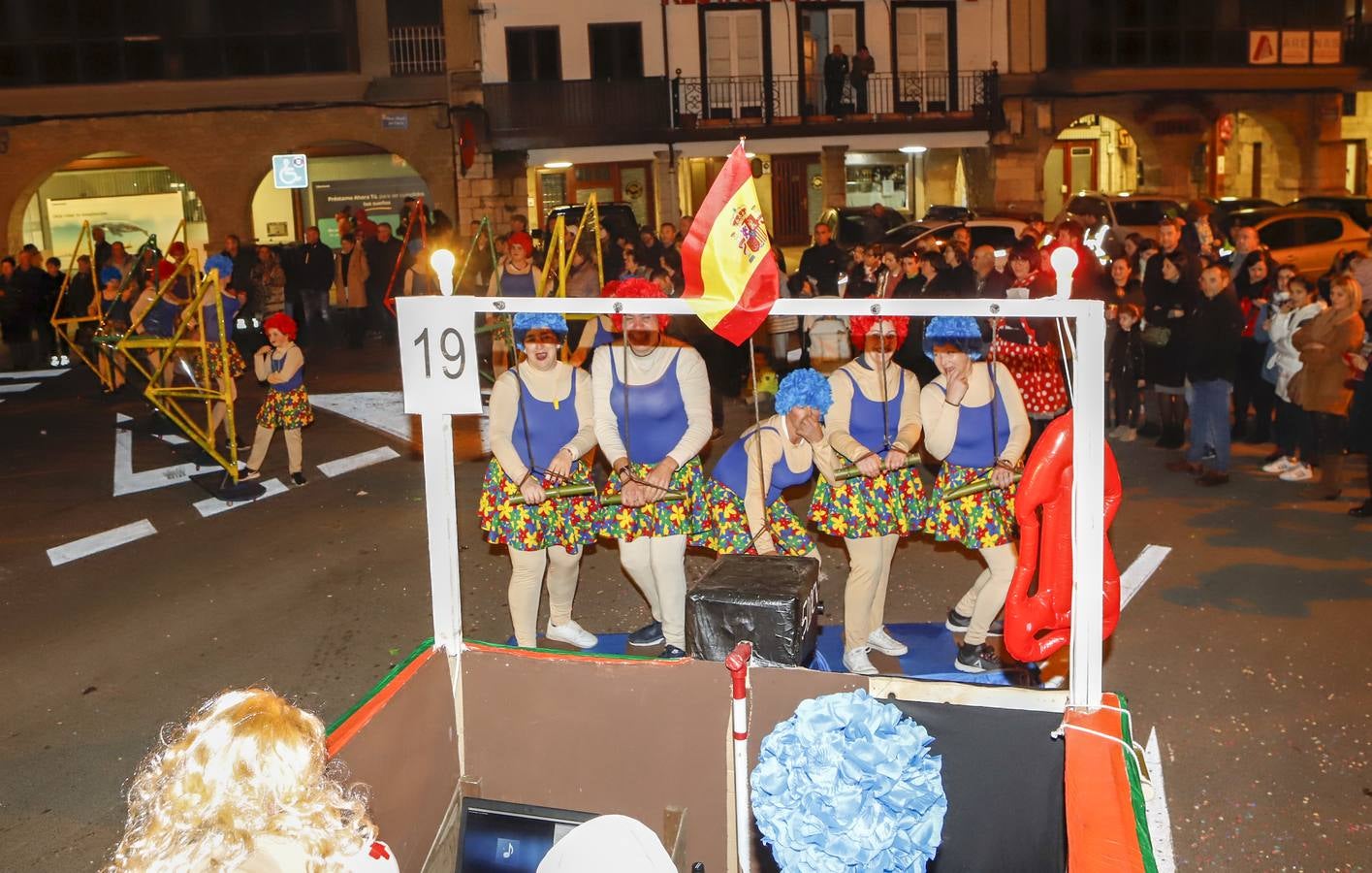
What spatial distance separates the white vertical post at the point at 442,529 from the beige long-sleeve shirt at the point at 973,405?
8.94ft

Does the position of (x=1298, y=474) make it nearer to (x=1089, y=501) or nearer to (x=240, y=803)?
(x=1089, y=501)

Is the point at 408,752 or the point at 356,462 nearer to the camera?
the point at 408,752

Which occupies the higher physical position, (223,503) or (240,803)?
(240,803)

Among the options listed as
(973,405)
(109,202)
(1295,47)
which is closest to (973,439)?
(973,405)

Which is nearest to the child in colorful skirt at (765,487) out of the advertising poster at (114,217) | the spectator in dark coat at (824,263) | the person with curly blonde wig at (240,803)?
the person with curly blonde wig at (240,803)

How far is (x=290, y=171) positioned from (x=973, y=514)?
22194 mm

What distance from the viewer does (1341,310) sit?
9562 millimetres

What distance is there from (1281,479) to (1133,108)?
22.4 m

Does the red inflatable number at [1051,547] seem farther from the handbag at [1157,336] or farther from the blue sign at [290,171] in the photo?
the blue sign at [290,171]

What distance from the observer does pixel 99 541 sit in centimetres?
1009

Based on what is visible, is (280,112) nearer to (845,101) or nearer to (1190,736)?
(845,101)

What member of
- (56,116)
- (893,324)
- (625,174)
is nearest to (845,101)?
(625,174)

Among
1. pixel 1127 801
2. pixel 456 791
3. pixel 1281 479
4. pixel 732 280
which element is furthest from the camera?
pixel 1281 479

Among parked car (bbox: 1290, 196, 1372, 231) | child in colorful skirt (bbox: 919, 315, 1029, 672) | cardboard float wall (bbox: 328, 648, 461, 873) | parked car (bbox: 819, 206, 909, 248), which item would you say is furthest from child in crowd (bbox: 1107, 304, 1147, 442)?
parked car (bbox: 819, 206, 909, 248)
